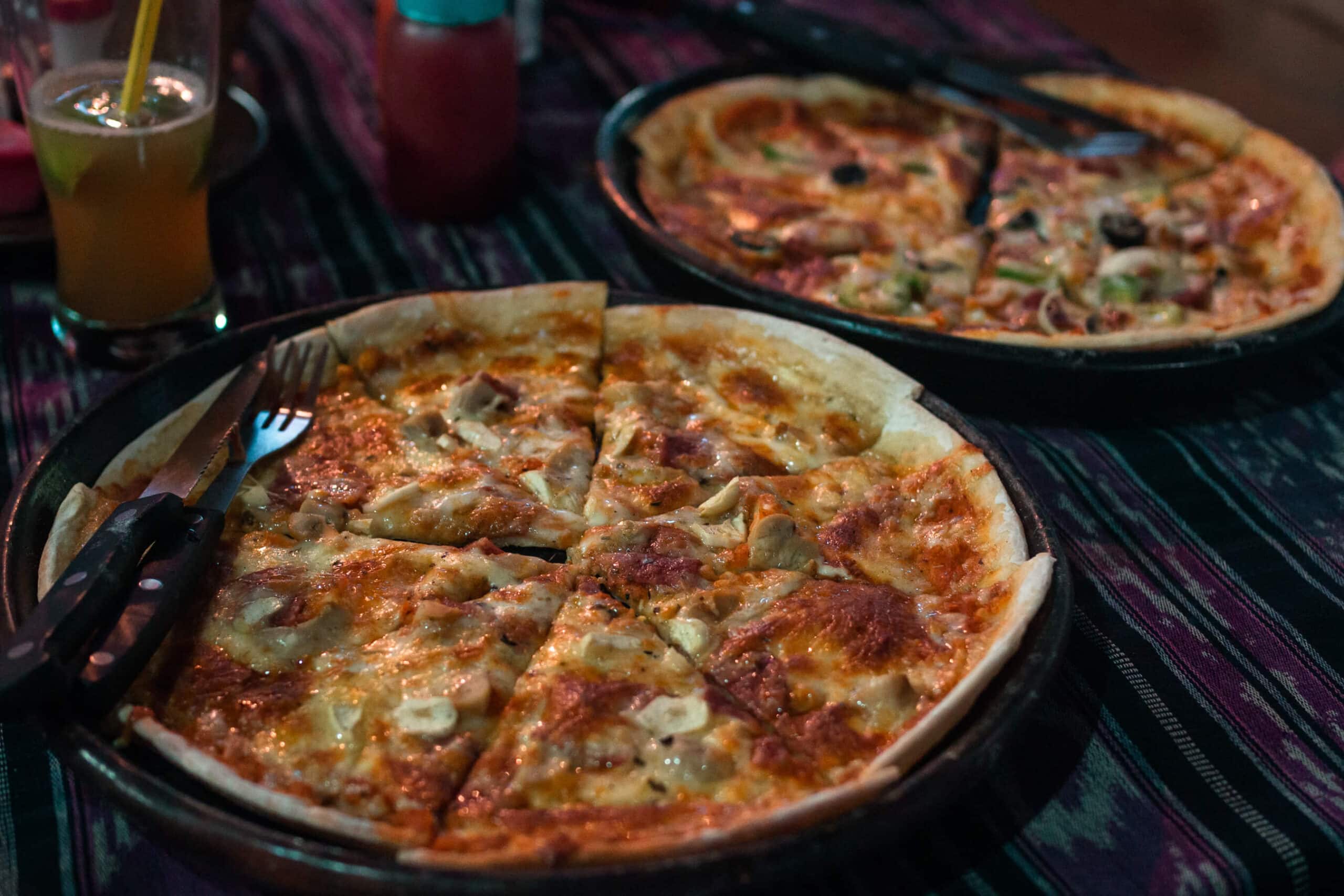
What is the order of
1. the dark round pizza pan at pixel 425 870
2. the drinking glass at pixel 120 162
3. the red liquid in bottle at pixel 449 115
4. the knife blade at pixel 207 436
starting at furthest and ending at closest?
1. the red liquid in bottle at pixel 449 115
2. the drinking glass at pixel 120 162
3. the knife blade at pixel 207 436
4. the dark round pizza pan at pixel 425 870

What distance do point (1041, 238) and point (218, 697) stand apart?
2625 mm

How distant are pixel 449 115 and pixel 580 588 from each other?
176 centimetres

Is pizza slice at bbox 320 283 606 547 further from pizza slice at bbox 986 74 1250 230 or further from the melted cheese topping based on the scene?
pizza slice at bbox 986 74 1250 230

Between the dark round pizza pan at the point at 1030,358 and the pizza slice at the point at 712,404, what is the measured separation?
0.48 feet

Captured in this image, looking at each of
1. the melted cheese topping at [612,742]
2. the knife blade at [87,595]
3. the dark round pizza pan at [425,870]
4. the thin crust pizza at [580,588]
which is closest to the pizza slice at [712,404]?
the thin crust pizza at [580,588]

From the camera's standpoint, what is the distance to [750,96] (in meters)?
3.94

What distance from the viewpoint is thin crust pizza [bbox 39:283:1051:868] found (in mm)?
1581

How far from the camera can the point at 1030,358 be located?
8.29ft

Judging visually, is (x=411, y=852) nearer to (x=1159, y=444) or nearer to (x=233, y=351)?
(x=233, y=351)

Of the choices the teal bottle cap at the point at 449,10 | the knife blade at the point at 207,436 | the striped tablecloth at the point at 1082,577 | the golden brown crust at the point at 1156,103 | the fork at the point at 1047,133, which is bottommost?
the striped tablecloth at the point at 1082,577

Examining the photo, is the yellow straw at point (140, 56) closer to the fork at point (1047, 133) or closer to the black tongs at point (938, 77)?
the black tongs at point (938, 77)

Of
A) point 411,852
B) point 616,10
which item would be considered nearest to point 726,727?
point 411,852

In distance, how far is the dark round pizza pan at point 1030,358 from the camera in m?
2.53

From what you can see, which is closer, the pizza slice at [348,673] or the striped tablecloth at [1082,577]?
the pizza slice at [348,673]
